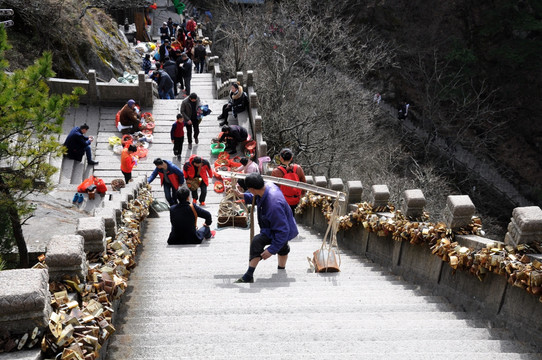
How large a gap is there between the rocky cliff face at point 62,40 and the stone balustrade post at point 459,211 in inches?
616

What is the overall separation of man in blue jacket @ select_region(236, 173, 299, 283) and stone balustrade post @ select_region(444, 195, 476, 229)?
79.5 inches

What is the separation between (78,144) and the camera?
1343 cm

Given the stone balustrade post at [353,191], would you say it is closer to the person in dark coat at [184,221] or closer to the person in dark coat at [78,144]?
the person in dark coat at [184,221]

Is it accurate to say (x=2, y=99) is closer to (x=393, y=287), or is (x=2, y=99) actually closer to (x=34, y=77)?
(x=34, y=77)

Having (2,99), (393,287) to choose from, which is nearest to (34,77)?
(2,99)

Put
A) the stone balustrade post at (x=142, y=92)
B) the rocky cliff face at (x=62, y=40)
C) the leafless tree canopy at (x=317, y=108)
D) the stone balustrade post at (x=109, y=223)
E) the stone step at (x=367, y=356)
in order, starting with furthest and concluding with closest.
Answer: the leafless tree canopy at (x=317, y=108), the rocky cliff face at (x=62, y=40), the stone balustrade post at (x=142, y=92), the stone balustrade post at (x=109, y=223), the stone step at (x=367, y=356)

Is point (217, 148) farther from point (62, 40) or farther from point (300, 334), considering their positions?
point (300, 334)

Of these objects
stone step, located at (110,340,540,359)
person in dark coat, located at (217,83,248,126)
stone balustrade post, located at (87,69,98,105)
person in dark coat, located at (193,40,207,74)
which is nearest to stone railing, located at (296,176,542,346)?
stone step, located at (110,340,540,359)

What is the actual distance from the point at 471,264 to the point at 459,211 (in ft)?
2.18

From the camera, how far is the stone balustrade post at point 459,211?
5898mm

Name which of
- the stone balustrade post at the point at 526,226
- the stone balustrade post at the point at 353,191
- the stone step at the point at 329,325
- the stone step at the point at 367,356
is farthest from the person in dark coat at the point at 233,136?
the stone step at the point at 367,356

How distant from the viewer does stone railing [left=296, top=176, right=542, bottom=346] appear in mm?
5035

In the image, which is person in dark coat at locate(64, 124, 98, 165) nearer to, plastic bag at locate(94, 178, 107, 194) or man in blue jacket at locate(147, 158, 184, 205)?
plastic bag at locate(94, 178, 107, 194)

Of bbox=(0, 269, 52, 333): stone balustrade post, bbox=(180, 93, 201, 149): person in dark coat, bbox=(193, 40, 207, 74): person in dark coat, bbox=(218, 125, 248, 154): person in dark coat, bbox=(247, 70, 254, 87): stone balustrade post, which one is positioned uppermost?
bbox=(193, 40, 207, 74): person in dark coat
